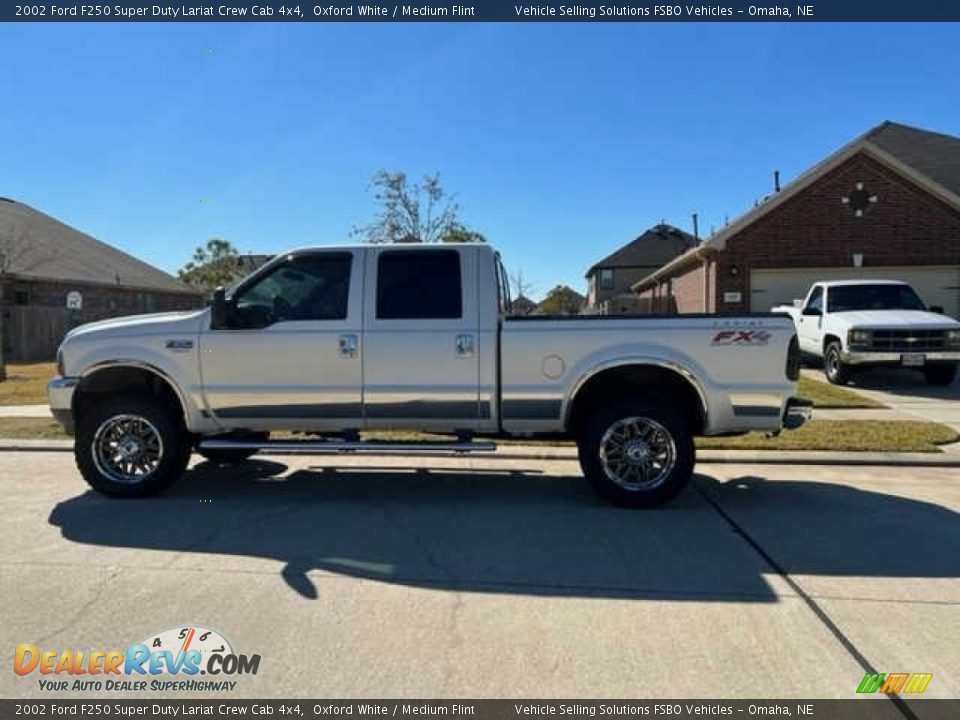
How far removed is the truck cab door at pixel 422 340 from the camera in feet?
18.3

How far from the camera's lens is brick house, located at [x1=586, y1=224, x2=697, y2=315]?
5888 cm

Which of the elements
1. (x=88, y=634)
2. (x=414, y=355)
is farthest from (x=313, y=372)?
(x=88, y=634)

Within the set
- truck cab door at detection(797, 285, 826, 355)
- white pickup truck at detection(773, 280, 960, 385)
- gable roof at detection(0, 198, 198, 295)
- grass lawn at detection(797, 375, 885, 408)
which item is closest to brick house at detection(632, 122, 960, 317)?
truck cab door at detection(797, 285, 826, 355)

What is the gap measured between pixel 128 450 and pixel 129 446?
0.04 m

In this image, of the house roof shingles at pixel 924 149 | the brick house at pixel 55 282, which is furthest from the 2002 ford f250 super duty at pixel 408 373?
the brick house at pixel 55 282

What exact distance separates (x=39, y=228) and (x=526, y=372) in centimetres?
3481

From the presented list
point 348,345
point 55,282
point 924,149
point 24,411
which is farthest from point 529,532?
point 55,282

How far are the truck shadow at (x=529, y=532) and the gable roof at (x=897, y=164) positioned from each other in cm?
1457

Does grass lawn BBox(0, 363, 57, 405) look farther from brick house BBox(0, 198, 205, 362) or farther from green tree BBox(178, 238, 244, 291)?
green tree BBox(178, 238, 244, 291)

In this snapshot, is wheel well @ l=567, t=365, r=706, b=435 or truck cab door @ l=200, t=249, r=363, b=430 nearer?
wheel well @ l=567, t=365, r=706, b=435

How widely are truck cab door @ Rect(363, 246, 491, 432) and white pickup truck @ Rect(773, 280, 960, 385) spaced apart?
7.57m

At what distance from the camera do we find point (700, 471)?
6973 mm

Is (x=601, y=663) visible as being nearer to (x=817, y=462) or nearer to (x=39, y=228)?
(x=817, y=462)
